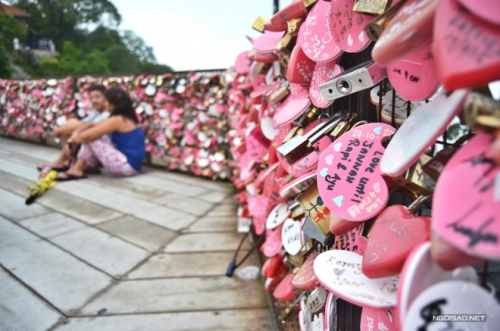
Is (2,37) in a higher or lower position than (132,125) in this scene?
higher

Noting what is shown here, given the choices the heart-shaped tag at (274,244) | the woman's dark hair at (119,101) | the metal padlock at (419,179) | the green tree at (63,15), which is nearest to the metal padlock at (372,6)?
the metal padlock at (419,179)

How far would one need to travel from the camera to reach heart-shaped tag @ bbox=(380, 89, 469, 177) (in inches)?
15.3

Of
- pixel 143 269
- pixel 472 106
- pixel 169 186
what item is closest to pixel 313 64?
pixel 472 106

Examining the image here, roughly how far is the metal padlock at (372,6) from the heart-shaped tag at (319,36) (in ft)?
0.47

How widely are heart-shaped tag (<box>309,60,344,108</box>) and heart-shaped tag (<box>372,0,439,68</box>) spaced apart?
0.36 m

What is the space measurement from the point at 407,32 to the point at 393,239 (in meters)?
0.29

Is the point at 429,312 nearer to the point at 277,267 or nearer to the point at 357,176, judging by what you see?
the point at 357,176

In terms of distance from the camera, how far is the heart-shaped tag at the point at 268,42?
1299 millimetres

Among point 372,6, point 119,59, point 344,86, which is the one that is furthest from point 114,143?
point 119,59

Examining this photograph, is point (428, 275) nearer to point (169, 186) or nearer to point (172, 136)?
point (169, 186)

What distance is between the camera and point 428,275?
1.33 feet

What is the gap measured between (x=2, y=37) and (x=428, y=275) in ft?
18.2

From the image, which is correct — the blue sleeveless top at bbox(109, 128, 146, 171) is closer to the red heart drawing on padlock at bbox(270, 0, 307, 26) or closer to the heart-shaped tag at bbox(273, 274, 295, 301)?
the heart-shaped tag at bbox(273, 274, 295, 301)

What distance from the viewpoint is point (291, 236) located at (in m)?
1.11
